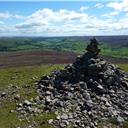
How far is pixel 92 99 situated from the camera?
40.3 m

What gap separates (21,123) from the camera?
117 ft

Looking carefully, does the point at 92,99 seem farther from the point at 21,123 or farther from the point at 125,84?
the point at 21,123

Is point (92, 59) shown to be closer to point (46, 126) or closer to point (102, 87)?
point (102, 87)

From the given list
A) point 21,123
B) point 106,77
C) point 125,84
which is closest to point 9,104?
point 21,123

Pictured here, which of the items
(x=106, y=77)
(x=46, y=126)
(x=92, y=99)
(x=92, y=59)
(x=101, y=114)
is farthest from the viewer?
(x=92, y=59)

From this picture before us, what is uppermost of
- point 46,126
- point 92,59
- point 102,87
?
point 92,59

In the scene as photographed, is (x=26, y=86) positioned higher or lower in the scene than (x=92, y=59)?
lower

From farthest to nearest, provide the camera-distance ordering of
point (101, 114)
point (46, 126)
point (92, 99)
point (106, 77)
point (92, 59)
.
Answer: point (92, 59) < point (106, 77) < point (92, 99) < point (101, 114) < point (46, 126)

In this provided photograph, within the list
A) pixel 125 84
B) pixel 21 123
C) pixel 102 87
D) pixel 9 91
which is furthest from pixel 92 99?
pixel 9 91

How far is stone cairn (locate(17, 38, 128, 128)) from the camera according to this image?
121ft

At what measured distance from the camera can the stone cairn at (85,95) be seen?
3690cm

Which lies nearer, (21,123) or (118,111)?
(21,123)

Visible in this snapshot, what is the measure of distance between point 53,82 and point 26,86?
18.2ft

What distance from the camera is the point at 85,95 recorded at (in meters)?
40.7
